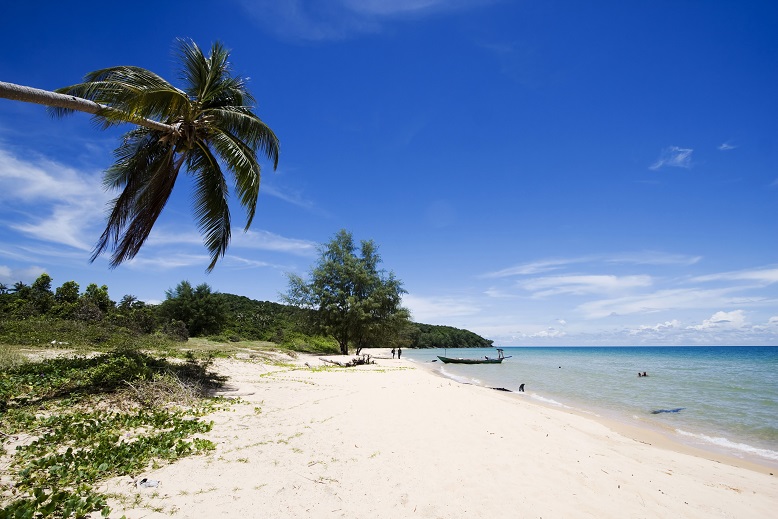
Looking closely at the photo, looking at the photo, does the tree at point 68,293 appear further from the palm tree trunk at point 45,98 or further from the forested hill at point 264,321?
the palm tree trunk at point 45,98

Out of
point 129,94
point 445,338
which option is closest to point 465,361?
point 129,94

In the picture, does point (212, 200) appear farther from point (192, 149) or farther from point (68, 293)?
point (68, 293)

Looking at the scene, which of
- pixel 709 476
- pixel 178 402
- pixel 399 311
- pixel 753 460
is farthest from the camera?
pixel 399 311

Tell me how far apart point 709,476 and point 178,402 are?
10009mm

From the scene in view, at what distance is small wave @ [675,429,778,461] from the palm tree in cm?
1418

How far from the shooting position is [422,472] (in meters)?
4.95

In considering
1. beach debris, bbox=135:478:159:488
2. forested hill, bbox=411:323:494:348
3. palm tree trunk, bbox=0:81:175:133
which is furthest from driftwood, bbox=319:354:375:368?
forested hill, bbox=411:323:494:348

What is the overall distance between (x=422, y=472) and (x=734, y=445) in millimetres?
9908

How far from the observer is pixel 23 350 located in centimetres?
1277

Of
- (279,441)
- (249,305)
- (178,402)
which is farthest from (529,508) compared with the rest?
(249,305)

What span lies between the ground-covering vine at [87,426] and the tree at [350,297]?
20.6 metres

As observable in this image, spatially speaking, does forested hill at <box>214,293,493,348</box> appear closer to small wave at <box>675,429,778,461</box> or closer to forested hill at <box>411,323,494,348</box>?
small wave at <box>675,429,778,461</box>

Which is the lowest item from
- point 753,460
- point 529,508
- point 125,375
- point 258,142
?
point 753,460

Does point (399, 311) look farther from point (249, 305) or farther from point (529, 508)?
point (249, 305)
